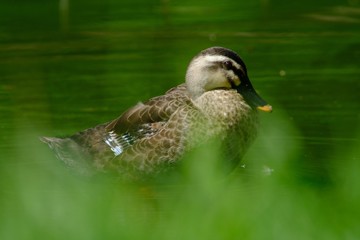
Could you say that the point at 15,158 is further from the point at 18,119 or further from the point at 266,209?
the point at 266,209

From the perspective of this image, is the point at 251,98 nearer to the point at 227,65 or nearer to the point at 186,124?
the point at 227,65

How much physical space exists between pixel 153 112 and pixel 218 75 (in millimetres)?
520

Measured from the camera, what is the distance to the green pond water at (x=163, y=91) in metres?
4.15

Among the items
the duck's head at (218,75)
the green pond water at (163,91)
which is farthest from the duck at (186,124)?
the green pond water at (163,91)

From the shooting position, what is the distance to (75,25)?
15.2m

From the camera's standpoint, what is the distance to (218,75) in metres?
8.30

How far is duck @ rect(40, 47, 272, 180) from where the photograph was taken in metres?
8.05

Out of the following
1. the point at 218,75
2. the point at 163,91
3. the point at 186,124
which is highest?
the point at 218,75

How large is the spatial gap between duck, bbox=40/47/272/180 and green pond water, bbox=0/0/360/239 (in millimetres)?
187

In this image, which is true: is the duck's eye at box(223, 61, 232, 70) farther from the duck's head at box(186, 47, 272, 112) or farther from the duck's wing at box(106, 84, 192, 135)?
the duck's wing at box(106, 84, 192, 135)

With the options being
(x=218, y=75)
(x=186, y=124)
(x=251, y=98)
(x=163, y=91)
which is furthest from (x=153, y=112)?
(x=163, y=91)

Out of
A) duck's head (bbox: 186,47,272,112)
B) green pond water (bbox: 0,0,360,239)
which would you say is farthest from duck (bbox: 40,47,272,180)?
green pond water (bbox: 0,0,360,239)

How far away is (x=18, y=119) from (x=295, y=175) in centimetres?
634

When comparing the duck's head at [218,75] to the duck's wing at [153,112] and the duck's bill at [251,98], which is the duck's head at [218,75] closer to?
the duck's bill at [251,98]
